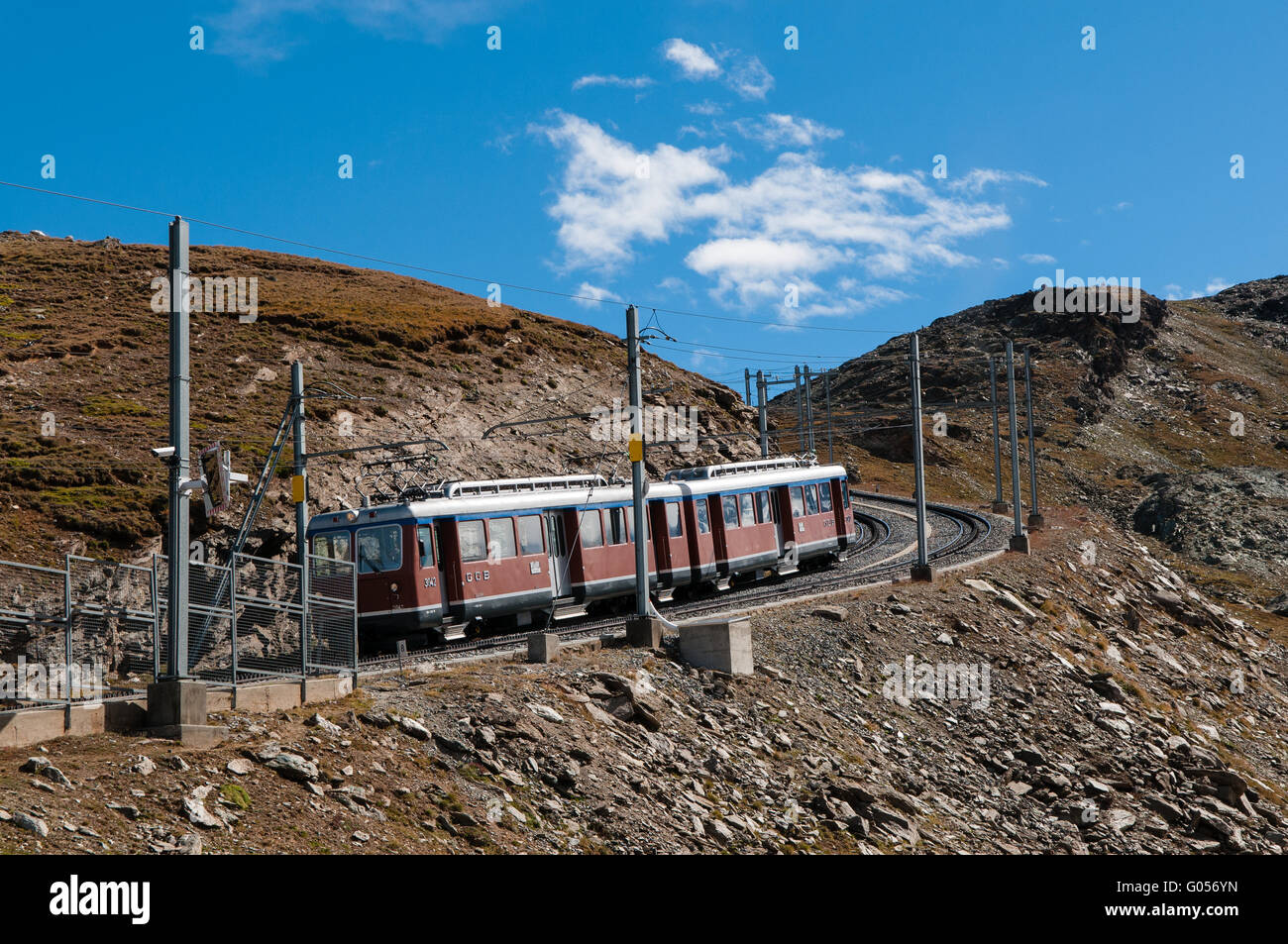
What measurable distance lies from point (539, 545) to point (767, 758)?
36.7ft

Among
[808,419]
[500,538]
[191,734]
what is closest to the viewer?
[191,734]

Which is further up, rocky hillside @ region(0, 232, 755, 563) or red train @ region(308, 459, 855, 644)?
rocky hillside @ region(0, 232, 755, 563)

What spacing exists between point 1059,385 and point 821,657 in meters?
111

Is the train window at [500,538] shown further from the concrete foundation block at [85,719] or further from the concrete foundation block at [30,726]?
the concrete foundation block at [30,726]

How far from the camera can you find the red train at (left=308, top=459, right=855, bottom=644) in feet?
86.2

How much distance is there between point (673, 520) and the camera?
110ft

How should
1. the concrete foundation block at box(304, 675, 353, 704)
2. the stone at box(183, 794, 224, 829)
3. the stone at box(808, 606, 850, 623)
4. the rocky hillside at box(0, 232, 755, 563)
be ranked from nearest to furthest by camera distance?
the stone at box(183, 794, 224, 829) < the concrete foundation block at box(304, 675, 353, 704) < the stone at box(808, 606, 850, 623) < the rocky hillside at box(0, 232, 755, 563)

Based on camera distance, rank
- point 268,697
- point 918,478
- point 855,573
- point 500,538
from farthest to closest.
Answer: point 855,573 → point 918,478 → point 500,538 → point 268,697

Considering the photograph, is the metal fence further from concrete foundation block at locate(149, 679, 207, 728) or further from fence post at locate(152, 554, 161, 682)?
concrete foundation block at locate(149, 679, 207, 728)

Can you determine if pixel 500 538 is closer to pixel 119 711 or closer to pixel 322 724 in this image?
pixel 322 724

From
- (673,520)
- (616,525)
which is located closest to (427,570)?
(616,525)

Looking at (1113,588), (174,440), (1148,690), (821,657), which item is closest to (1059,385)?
(1113,588)

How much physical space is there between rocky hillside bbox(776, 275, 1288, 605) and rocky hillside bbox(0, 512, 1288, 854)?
1392 inches

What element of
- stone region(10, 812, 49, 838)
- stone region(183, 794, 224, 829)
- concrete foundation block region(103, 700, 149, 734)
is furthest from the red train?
stone region(10, 812, 49, 838)
